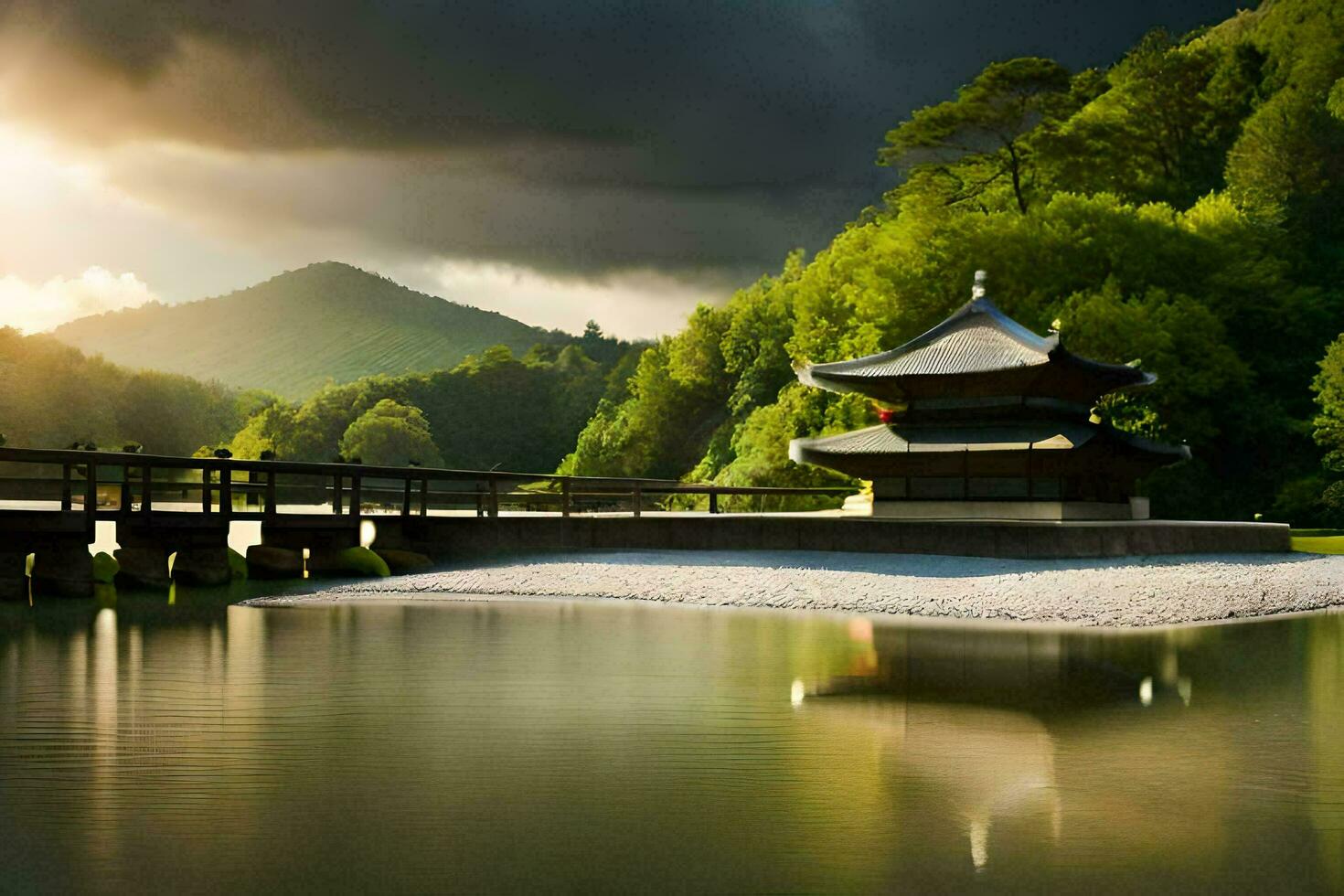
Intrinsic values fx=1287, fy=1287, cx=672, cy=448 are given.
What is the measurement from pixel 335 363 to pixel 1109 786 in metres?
194

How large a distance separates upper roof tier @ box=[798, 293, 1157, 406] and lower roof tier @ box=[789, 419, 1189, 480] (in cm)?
80

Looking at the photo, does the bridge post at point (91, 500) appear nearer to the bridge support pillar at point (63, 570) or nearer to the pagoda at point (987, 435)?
the bridge support pillar at point (63, 570)

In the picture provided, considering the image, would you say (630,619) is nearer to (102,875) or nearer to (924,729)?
(924,729)

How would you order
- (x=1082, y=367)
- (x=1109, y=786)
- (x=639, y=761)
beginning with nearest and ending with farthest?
(x=1109, y=786) → (x=639, y=761) → (x=1082, y=367)

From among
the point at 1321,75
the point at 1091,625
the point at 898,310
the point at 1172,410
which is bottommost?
the point at 1091,625

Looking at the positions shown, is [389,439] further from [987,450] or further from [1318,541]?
[1318,541]

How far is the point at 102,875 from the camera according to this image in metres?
5.05

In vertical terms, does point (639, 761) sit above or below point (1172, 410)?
below

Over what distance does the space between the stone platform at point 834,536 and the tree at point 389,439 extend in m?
69.7

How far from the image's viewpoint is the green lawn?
30.5 m

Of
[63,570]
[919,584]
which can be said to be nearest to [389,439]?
[63,570]

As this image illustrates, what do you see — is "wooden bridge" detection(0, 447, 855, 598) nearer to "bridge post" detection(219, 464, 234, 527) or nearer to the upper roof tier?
"bridge post" detection(219, 464, 234, 527)

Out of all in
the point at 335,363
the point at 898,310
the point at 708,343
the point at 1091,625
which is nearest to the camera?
the point at 1091,625

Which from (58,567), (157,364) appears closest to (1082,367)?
(58,567)
